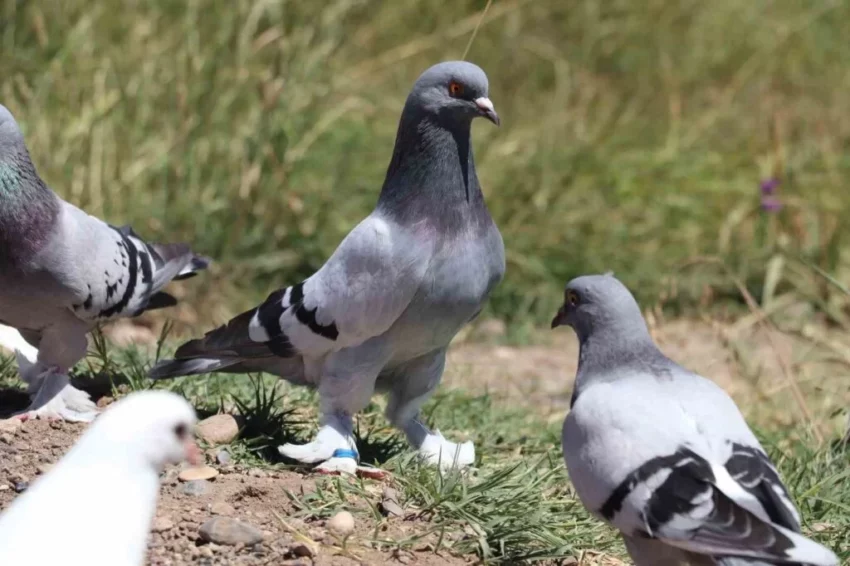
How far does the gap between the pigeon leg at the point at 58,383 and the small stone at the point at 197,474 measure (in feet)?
1.70

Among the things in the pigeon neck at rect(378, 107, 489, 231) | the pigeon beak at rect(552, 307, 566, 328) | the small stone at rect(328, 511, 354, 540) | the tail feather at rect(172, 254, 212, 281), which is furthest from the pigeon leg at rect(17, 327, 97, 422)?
the pigeon beak at rect(552, 307, 566, 328)

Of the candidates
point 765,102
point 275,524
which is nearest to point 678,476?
point 275,524

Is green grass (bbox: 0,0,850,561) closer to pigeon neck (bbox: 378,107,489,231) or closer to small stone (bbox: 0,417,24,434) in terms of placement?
small stone (bbox: 0,417,24,434)

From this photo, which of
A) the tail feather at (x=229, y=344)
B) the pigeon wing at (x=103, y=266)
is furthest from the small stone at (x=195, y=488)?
the pigeon wing at (x=103, y=266)

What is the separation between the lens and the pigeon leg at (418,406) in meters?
4.08

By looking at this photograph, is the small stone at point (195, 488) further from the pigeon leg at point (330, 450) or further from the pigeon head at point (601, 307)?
the pigeon head at point (601, 307)

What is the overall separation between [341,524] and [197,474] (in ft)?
1.67

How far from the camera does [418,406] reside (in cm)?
412

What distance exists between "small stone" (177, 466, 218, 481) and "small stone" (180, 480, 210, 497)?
0.03 meters

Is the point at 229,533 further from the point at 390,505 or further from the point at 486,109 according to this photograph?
the point at 486,109

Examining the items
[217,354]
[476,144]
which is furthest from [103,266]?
[476,144]

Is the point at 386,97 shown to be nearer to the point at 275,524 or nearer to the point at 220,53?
the point at 220,53

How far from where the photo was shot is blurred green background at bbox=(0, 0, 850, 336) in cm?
686

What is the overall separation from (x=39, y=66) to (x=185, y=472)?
3824mm
